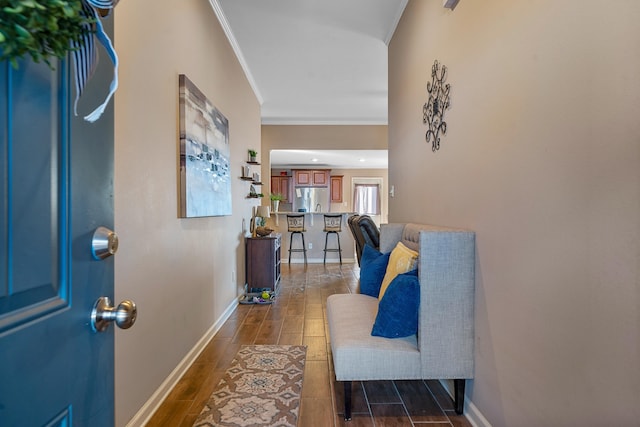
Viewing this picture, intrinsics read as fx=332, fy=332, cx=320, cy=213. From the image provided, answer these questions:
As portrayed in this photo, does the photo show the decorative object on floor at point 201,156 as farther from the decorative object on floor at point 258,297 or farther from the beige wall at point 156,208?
the decorative object on floor at point 258,297

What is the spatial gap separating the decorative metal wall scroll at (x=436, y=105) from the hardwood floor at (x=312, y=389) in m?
1.53

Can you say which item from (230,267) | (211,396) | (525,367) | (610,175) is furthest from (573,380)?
(230,267)

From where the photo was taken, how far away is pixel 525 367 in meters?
1.28

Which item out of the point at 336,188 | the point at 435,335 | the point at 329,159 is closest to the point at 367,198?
the point at 336,188

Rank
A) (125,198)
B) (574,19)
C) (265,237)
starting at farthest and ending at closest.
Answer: (265,237), (125,198), (574,19)

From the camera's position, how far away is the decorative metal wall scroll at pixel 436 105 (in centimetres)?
202

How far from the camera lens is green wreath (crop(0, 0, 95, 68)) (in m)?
0.40

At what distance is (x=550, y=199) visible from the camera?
1141mm

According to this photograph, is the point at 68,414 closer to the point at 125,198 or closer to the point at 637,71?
the point at 125,198

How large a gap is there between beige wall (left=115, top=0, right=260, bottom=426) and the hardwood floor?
17 centimetres

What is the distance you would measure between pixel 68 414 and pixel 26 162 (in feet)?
1.40

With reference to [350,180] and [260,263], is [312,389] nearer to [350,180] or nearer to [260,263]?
[260,263]

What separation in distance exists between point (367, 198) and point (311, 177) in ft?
6.07

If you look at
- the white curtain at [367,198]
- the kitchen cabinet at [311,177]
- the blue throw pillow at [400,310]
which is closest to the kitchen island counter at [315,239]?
the kitchen cabinet at [311,177]
